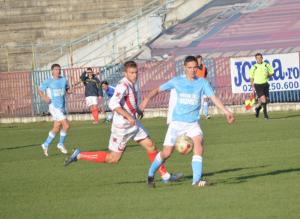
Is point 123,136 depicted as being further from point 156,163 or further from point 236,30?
point 236,30

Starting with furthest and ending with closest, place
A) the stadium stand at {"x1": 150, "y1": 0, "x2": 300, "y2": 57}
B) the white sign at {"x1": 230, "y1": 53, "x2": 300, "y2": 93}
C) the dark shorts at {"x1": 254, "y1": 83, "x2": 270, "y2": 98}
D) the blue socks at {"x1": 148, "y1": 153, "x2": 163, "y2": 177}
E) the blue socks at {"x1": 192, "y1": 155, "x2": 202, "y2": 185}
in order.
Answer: the stadium stand at {"x1": 150, "y1": 0, "x2": 300, "y2": 57} < the white sign at {"x1": 230, "y1": 53, "x2": 300, "y2": 93} < the dark shorts at {"x1": 254, "y1": 83, "x2": 270, "y2": 98} < the blue socks at {"x1": 148, "y1": 153, "x2": 163, "y2": 177} < the blue socks at {"x1": 192, "y1": 155, "x2": 202, "y2": 185}

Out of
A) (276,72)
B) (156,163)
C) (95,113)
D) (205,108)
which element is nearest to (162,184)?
(156,163)

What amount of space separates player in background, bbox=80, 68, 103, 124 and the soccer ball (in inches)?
802

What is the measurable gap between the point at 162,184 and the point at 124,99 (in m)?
1.49

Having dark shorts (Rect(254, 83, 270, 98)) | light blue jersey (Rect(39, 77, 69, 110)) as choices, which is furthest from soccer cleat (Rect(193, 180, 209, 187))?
dark shorts (Rect(254, 83, 270, 98))

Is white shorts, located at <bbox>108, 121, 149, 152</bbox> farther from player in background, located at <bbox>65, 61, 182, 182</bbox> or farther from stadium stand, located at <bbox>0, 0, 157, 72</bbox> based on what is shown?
stadium stand, located at <bbox>0, 0, 157, 72</bbox>

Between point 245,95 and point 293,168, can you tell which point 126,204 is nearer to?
point 293,168

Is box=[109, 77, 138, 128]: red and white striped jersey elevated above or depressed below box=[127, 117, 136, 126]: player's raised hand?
above

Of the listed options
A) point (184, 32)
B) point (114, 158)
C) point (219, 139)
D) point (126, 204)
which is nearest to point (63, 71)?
point (184, 32)

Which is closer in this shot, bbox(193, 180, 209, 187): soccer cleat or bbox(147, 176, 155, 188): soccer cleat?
bbox(193, 180, 209, 187): soccer cleat

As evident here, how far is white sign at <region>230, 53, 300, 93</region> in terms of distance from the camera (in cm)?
3425

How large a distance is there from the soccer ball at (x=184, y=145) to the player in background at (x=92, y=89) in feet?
66.9

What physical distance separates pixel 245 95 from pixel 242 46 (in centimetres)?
458

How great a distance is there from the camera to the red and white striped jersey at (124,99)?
1540 cm
